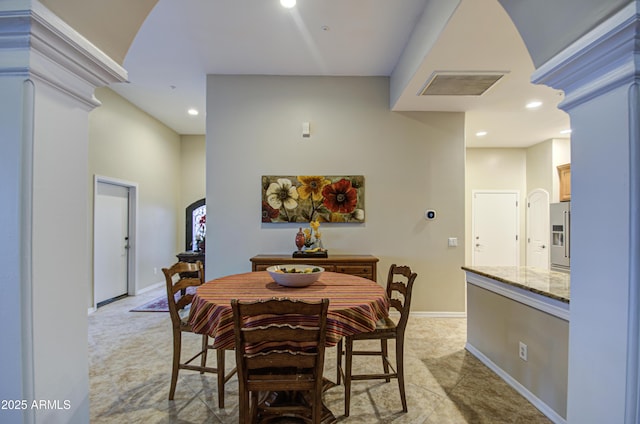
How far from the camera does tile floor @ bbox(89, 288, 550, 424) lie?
198cm

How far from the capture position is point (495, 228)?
20.8ft

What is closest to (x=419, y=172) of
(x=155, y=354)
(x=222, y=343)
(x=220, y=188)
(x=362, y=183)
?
(x=362, y=183)

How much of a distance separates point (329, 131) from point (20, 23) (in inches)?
132

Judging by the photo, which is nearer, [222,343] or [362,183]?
[222,343]

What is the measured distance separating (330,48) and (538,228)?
5.44 metres

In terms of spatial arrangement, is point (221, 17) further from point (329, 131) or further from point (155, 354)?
point (155, 354)

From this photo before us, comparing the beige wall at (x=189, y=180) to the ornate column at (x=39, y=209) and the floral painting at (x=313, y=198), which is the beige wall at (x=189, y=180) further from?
the ornate column at (x=39, y=209)

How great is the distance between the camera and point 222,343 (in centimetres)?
160

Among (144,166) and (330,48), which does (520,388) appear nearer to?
(330,48)

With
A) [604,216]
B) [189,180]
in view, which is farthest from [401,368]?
[189,180]

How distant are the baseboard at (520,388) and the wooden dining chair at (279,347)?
1.60 meters

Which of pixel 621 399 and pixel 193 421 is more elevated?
pixel 621 399

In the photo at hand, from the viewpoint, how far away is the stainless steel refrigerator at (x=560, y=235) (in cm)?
466

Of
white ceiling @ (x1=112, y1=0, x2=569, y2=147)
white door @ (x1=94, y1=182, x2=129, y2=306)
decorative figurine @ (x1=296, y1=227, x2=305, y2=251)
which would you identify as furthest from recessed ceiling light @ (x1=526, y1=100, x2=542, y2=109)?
white door @ (x1=94, y1=182, x2=129, y2=306)
